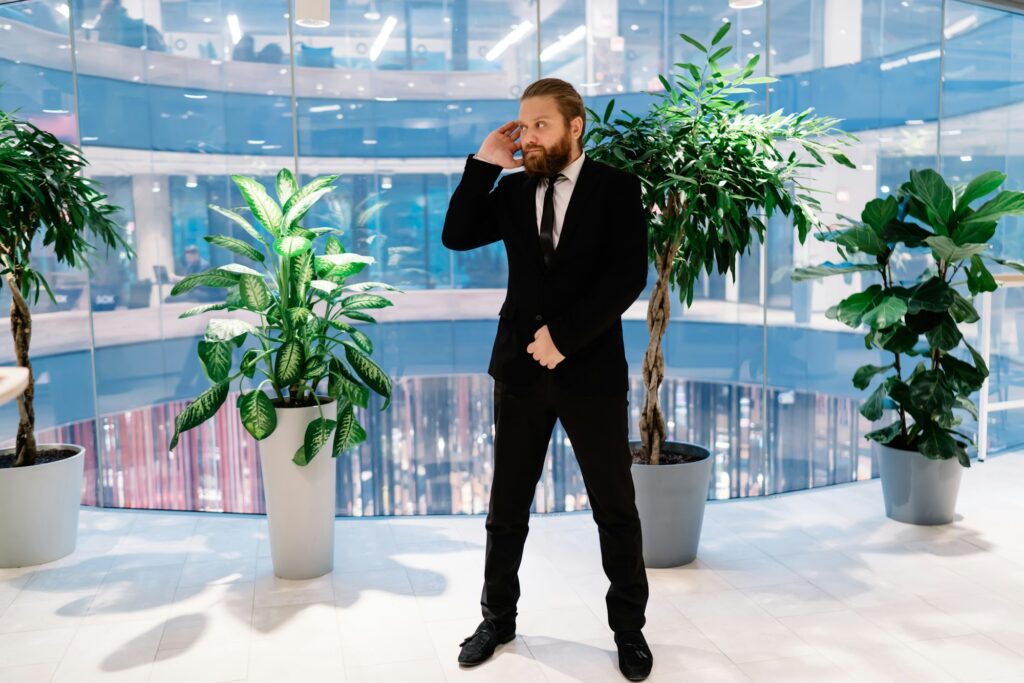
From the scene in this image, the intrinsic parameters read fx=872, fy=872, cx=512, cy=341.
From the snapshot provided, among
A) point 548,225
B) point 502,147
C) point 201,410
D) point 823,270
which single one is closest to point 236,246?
point 201,410

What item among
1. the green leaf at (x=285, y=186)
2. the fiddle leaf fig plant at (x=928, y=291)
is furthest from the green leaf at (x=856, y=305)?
the green leaf at (x=285, y=186)

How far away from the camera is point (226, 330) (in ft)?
9.96

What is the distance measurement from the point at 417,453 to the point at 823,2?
3.17 metres

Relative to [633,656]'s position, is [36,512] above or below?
above

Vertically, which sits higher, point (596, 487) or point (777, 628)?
point (596, 487)

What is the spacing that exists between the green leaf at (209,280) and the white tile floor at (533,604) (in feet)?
3.61

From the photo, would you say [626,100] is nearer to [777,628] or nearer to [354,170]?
[354,170]

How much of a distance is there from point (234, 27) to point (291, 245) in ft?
4.98

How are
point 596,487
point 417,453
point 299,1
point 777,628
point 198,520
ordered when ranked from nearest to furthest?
point 596,487
point 777,628
point 299,1
point 198,520
point 417,453

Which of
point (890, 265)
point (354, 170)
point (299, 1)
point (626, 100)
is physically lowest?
point (890, 265)

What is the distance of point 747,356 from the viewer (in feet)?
14.9

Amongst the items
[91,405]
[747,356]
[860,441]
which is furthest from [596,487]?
[91,405]

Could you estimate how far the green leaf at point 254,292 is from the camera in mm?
3121

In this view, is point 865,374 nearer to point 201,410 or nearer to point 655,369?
point 655,369
